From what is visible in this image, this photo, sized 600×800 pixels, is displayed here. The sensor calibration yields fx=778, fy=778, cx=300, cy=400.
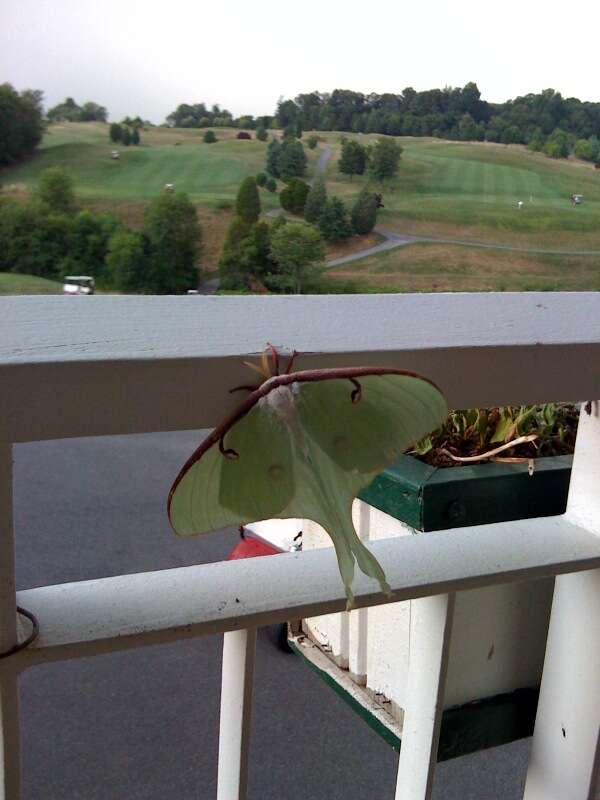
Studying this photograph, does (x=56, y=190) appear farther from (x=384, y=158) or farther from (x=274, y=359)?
(x=274, y=359)

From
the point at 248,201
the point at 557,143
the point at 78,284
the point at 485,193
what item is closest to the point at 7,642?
the point at 78,284

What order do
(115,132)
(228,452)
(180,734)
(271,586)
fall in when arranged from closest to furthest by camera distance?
(228,452), (271,586), (115,132), (180,734)

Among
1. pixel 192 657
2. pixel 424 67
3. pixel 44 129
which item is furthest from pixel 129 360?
pixel 192 657

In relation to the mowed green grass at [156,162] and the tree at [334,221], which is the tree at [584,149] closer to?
the tree at [334,221]

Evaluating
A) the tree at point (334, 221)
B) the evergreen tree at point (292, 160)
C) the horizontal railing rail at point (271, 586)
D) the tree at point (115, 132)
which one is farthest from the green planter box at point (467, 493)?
the tree at point (115, 132)

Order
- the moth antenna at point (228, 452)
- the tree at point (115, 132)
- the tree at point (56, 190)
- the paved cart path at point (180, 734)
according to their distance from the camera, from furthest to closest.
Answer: the paved cart path at point (180, 734)
the tree at point (115, 132)
the tree at point (56, 190)
the moth antenna at point (228, 452)

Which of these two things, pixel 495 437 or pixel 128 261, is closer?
pixel 495 437

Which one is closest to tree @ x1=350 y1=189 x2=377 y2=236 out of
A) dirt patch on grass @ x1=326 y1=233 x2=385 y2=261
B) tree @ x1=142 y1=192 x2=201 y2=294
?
dirt patch on grass @ x1=326 y1=233 x2=385 y2=261
